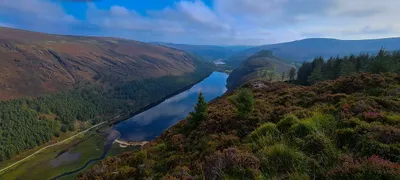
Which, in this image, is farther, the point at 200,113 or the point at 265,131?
the point at 200,113

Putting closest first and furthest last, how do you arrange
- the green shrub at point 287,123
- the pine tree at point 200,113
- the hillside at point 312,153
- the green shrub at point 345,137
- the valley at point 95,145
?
the hillside at point 312,153
the green shrub at point 345,137
the green shrub at point 287,123
the pine tree at point 200,113
the valley at point 95,145

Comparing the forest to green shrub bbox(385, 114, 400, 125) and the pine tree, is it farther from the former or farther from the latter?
the pine tree

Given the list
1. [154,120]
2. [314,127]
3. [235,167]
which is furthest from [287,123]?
[154,120]

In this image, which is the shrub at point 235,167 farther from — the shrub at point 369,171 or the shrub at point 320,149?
the shrub at point 369,171

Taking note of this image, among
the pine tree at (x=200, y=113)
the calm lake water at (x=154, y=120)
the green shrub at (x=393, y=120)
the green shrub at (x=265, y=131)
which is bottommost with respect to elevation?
the calm lake water at (x=154, y=120)

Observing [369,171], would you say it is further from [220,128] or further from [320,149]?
[220,128]

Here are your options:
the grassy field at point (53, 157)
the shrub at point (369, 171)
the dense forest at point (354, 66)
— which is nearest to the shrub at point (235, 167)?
the shrub at point (369, 171)

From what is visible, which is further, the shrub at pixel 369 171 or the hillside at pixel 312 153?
the hillside at pixel 312 153
